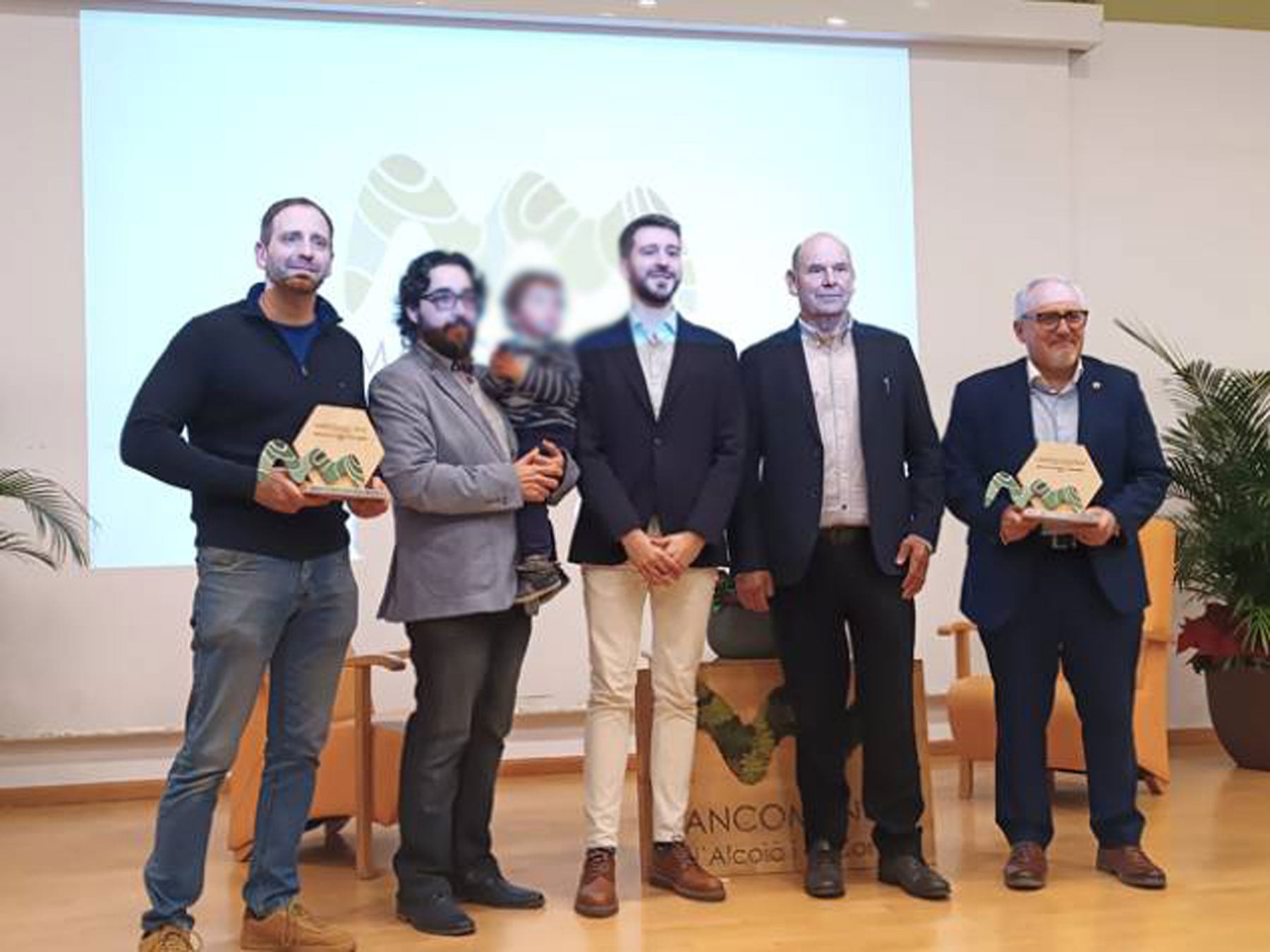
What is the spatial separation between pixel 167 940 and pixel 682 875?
132 centimetres

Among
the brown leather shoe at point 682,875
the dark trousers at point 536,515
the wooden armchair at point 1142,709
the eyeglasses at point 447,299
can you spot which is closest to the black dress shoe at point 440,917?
the brown leather shoe at point 682,875

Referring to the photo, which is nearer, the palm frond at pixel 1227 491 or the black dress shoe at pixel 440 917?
the black dress shoe at pixel 440 917

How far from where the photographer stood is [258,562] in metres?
3.25

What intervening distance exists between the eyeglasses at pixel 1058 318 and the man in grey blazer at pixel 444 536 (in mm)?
1346

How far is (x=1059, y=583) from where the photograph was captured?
4004 millimetres

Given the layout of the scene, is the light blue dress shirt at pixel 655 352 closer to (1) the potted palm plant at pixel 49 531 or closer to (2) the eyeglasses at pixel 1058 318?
(2) the eyeglasses at pixel 1058 318

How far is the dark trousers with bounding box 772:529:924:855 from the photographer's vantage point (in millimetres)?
3900

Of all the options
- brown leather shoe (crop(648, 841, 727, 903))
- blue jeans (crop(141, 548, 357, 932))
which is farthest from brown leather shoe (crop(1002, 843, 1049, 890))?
blue jeans (crop(141, 548, 357, 932))

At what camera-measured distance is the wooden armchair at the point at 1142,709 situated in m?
5.21

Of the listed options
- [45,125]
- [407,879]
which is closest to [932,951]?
[407,879]

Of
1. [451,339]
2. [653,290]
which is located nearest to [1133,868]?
[653,290]

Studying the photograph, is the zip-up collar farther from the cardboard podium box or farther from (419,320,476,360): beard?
the cardboard podium box

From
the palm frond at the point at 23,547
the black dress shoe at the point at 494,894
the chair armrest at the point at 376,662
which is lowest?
the black dress shoe at the point at 494,894

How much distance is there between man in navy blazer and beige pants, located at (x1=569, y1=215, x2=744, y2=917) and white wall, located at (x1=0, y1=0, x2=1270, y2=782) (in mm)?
2324
